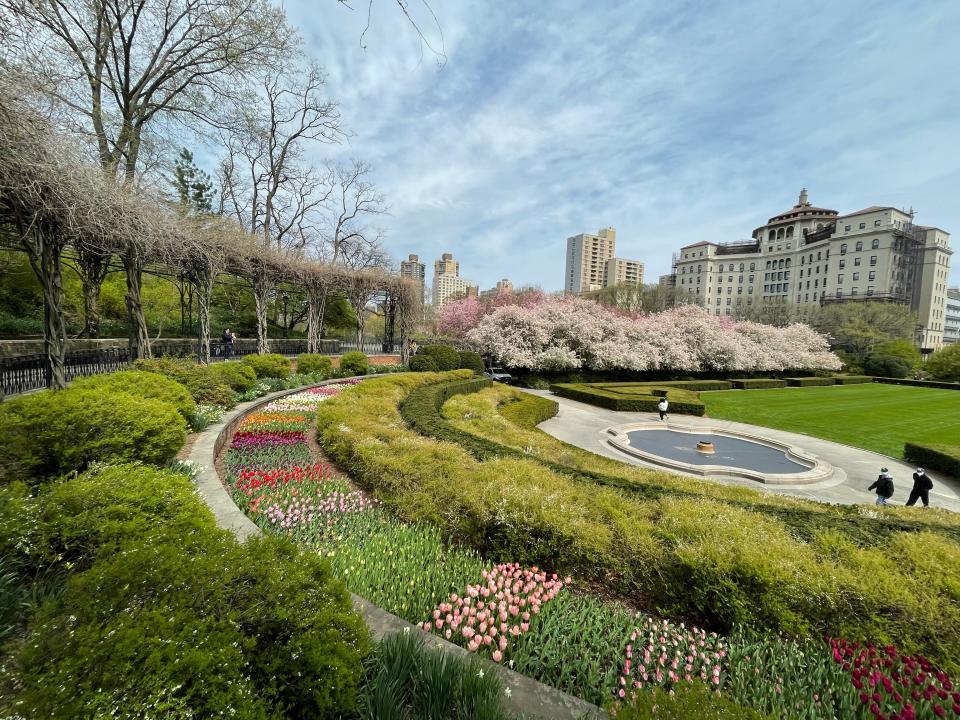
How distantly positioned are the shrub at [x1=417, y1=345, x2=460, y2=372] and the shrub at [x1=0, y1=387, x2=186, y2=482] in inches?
523

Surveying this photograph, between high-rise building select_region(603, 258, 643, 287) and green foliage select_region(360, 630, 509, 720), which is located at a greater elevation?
high-rise building select_region(603, 258, 643, 287)

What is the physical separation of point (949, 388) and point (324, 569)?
144 feet

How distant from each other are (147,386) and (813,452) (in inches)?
631

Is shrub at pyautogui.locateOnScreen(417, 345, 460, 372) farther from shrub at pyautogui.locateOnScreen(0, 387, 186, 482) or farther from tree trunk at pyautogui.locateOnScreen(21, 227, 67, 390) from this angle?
shrub at pyautogui.locateOnScreen(0, 387, 186, 482)

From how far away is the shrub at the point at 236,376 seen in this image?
29.2ft

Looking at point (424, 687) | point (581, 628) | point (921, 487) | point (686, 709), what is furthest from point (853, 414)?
point (424, 687)

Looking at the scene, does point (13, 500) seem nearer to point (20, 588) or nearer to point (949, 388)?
point (20, 588)

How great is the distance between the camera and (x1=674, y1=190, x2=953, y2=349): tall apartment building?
58.0m

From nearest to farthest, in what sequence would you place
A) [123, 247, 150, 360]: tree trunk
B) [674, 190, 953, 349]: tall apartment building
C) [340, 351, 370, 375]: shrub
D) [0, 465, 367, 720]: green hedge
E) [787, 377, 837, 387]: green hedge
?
[0, 465, 367, 720]: green hedge
[123, 247, 150, 360]: tree trunk
[340, 351, 370, 375]: shrub
[787, 377, 837, 387]: green hedge
[674, 190, 953, 349]: tall apartment building

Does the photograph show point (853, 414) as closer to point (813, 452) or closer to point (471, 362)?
point (813, 452)

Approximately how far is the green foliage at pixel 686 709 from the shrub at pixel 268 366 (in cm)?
1265

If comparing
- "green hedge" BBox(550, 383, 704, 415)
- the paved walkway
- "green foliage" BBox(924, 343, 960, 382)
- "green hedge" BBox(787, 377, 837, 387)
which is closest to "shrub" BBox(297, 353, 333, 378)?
the paved walkway

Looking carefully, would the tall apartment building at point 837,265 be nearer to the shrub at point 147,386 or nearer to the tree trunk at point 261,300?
the tree trunk at point 261,300

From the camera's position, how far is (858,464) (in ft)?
33.1
